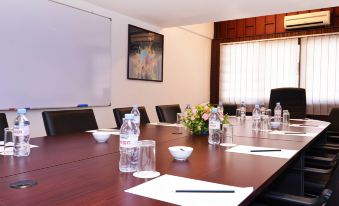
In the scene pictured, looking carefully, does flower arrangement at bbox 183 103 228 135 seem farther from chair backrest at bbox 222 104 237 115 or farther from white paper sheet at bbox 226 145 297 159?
chair backrest at bbox 222 104 237 115

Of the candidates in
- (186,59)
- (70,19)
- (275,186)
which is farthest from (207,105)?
(186,59)

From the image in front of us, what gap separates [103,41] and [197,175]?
343 cm

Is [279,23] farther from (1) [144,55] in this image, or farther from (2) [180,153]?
(2) [180,153]

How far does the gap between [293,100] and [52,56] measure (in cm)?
339

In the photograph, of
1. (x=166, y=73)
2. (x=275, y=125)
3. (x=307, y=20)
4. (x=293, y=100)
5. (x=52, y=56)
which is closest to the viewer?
(x=275, y=125)

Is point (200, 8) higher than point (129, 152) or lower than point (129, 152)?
higher

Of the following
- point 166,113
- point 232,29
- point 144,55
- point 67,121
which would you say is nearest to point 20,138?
point 67,121

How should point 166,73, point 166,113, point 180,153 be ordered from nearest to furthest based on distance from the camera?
1. point 180,153
2. point 166,113
3. point 166,73

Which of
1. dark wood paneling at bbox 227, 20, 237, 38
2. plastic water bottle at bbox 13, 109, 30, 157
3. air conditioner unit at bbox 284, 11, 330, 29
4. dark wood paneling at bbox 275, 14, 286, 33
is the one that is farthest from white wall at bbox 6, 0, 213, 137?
plastic water bottle at bbox 13, 109, 30, 157

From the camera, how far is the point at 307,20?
18.3 feet

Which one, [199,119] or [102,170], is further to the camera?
[199,119]

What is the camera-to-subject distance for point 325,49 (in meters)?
5.60

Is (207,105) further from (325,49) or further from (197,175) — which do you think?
(325,49)

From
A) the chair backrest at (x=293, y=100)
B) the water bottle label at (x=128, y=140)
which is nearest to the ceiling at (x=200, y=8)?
the chair backrest at (x=293, y=100)
